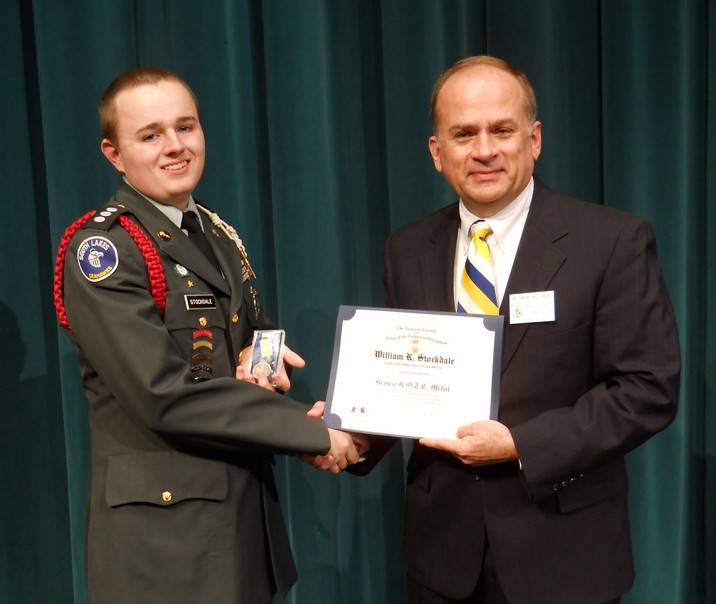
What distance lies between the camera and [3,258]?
2.43 meters

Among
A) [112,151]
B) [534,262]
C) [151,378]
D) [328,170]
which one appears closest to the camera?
[151,378]

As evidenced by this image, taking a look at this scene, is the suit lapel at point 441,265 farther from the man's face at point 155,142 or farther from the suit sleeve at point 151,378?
the man's face at point 155,142

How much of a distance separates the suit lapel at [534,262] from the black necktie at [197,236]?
2.25 ft

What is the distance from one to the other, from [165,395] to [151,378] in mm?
45

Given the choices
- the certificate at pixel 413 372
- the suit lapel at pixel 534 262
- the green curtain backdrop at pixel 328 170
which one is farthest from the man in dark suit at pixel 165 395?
the green curtain backdrop at pixel 328 170

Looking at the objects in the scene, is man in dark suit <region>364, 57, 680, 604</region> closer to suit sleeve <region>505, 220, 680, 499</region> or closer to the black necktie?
suit sleeve <region>505, 220, 680, 499</region>

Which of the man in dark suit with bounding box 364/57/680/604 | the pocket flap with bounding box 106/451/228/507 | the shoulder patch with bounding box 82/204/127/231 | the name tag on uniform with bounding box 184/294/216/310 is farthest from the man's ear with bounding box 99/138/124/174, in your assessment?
the man in dark suit with bounding box 364/57/680/604

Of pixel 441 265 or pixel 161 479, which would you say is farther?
pixel 441 265

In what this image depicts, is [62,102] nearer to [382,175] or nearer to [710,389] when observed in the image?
[382,175]

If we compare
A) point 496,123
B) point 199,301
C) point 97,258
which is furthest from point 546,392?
point 97,258

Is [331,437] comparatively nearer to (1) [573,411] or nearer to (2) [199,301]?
(2) [199,301]

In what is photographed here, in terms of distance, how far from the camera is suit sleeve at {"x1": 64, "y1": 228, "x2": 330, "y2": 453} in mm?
1506

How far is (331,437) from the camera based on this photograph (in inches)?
67.2

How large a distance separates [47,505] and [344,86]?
174 centimetres
